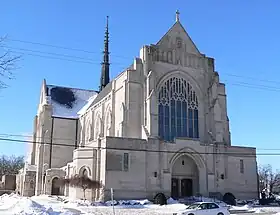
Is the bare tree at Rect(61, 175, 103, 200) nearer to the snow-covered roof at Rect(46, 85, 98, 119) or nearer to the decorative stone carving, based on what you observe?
the decorative stone carving

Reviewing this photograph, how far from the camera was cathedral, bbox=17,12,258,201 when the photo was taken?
42.8 metres

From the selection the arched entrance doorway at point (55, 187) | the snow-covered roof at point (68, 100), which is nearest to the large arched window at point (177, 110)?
the arched entrance doorway at point (55, 187)

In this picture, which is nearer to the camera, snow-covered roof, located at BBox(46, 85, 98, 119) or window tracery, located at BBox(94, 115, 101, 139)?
window tracery, located at BBox(94, 115, 101, 139)

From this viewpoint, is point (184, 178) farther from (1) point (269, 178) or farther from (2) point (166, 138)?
(1) point (269, 178)

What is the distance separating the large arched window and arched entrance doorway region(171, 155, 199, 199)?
3136mm

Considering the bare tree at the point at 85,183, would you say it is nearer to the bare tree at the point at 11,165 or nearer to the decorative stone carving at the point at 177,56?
the decorative stone carving at the point at 177,56

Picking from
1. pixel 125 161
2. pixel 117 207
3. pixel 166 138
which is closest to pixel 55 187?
pixel 125 161

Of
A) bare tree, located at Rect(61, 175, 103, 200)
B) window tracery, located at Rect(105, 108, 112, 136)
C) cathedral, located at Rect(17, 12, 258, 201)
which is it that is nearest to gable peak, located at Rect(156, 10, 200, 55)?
A: cathedral, located at Rect(17, 12, 258, 201)

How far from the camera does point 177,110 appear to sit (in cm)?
4900

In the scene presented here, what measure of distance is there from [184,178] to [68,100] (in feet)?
104

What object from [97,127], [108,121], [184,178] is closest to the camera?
[184,178]

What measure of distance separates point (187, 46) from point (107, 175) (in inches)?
821

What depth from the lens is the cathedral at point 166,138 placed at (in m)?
42.8

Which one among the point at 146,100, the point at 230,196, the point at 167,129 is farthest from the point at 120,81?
the point at 230,196
